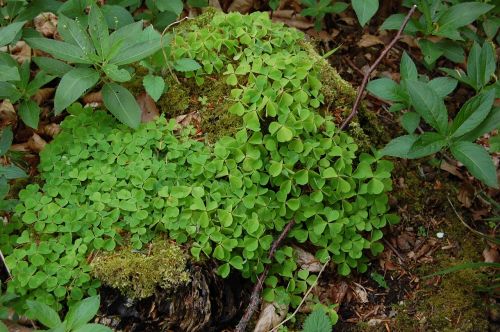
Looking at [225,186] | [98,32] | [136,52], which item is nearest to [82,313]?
[225,186]

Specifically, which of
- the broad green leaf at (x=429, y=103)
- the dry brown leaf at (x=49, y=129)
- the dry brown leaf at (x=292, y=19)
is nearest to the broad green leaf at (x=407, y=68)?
the broad green leaf at (x=429, y=103)

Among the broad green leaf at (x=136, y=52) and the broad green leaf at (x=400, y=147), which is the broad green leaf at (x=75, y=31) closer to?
the broad green leaf at (x=136, y=52)

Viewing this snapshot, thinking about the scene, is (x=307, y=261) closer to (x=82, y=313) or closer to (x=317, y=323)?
(x=317, y=323)

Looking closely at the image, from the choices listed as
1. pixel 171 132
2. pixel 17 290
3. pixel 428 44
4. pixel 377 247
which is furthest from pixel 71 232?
pixel 428 44

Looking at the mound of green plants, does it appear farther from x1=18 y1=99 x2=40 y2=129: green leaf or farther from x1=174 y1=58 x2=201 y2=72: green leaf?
x1=18 y1=99 x2=40 y2=129: green leaf

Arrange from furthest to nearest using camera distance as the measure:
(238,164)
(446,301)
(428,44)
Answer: (428,44)
(446,301)
(238,164)

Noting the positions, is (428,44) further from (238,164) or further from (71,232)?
(71,232)
